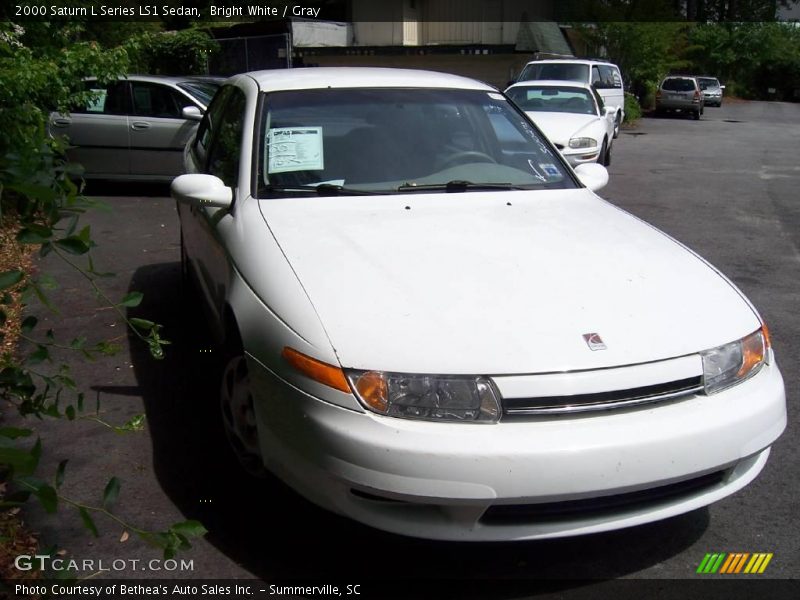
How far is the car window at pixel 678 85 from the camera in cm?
3316

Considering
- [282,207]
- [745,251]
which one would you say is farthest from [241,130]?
[745,251]

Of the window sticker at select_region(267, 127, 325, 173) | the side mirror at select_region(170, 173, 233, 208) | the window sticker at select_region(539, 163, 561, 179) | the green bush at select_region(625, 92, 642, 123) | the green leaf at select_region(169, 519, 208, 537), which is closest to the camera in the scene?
the green leaf at select_region(169, 519, 208, 537)

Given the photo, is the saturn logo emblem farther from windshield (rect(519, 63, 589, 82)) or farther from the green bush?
the green bush

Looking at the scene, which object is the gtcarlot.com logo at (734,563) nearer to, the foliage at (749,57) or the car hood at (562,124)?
the car hood at (562,124)

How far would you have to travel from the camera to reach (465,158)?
4.40 m

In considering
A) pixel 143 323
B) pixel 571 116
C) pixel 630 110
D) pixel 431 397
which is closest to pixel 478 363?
pixel 431 397

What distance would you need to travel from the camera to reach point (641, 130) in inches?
1017

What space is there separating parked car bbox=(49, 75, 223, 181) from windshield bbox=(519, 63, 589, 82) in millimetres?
9980

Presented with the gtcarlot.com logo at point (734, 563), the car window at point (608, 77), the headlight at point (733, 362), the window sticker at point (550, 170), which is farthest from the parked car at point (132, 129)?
the car window at point (608, 77)

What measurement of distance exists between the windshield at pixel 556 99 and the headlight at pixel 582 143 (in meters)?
1.67

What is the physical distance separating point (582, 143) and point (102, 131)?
6.35 meters

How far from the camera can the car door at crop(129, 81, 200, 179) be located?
1034 centimetres

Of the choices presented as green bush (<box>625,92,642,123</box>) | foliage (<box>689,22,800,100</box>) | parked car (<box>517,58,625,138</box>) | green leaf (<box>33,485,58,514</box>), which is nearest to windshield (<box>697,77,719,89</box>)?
foliage (<box>689,22,800,100</box>)

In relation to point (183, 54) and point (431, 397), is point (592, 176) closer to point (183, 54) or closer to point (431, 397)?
point (431, 397)
